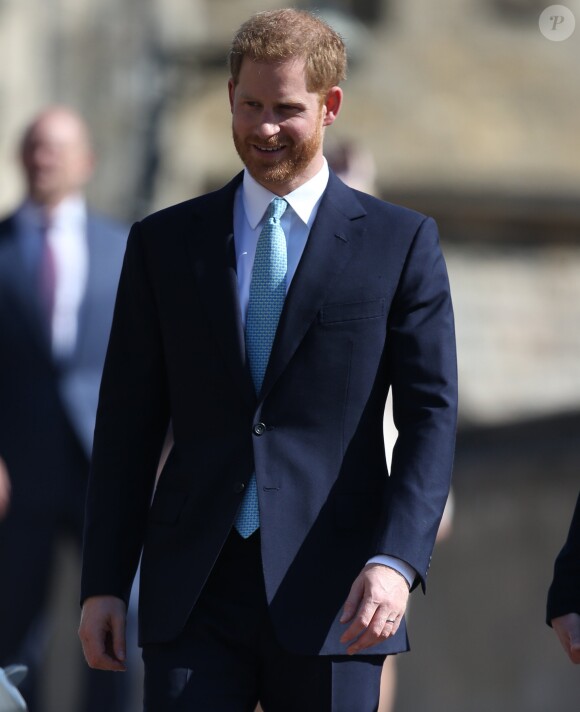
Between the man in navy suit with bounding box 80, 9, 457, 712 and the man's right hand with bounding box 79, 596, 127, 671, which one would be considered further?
the man's right hand with bounding box 79, 596, 127, 671

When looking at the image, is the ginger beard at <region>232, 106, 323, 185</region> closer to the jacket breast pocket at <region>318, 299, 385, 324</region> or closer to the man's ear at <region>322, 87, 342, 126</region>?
the man's ear at <region>322, 87, 342, 126</region>

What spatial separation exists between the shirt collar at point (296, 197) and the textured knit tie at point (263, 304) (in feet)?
0.08

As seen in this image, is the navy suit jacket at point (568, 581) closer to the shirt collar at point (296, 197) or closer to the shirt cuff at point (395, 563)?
the shirt cuff at point (395, 563)

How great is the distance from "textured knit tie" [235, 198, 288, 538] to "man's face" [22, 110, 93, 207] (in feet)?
10.1

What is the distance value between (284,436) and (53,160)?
3.31 metres

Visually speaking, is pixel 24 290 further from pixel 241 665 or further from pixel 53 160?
pixel 241 665

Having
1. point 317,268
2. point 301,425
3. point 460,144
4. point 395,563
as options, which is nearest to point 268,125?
point 317,268

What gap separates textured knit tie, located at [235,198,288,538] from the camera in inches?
164

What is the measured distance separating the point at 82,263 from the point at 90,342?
27cm

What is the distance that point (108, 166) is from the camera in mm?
→ 10828

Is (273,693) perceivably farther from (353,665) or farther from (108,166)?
(108,166)

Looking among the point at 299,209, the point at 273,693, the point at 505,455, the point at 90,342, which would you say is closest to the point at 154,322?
the point at 299,209

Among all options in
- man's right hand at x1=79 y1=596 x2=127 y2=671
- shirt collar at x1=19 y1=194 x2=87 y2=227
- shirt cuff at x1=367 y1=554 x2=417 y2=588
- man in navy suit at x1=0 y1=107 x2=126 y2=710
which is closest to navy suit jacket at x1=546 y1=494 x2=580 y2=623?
shirt cuff at x1=367 y1=554 x2=417 y2=588

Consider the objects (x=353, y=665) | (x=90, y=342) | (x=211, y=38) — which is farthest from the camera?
(x=211, y=38)
